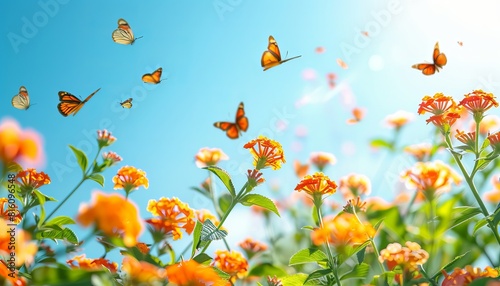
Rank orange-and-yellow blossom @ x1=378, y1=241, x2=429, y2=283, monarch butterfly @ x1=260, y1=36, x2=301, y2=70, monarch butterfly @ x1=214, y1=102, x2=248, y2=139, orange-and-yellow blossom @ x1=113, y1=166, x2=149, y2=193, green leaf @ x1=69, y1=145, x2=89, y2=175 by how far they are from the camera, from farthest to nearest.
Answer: monarch butterfly @ x1=214, y1=102, x2=248, y2=139
monarch butterfly @ x1=260, y1=36, x2=301, y2=70
green leaf @ x1=69, y1=145, x2=89, y2=175
orange-and-yellow blossom @ x1=113, y1=166, x2=149, y2=193
orange-and-yellow blossom @ x1=378, y1=241, x2=429, y2=283

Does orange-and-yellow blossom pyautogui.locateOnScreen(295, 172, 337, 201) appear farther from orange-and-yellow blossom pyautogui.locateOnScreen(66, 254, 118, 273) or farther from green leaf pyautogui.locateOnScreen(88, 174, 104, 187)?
green leaf pyautogui.locateOnScreen(88, 174, 104, 187)

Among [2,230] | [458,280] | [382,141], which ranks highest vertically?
[382,141]

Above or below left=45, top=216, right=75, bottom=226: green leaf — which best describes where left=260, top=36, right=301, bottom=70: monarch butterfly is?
above

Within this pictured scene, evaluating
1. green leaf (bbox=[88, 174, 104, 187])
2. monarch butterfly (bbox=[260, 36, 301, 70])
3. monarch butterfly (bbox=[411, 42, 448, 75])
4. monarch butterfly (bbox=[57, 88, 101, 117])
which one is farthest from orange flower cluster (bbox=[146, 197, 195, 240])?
monarch butterfly (bbox=[411, 42, 448, 75])

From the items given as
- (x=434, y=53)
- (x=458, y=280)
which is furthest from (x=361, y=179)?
(x=458, y=280)

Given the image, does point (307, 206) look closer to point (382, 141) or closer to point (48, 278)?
point (382, 141)

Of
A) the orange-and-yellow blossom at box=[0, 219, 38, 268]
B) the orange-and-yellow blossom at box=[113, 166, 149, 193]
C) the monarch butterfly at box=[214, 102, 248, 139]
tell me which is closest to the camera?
the orange-and-yellow blossom at box=[0, 219, 38, 268]

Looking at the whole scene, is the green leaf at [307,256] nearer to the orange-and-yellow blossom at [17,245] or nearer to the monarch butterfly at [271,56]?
the orange-and-yellow blossom at [17,245]

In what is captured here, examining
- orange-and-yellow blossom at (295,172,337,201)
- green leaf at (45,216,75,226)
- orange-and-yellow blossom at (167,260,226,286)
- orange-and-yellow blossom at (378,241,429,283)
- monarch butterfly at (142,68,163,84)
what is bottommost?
green leaf at (45,216,75,226)
